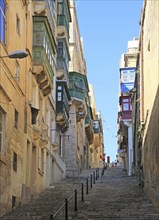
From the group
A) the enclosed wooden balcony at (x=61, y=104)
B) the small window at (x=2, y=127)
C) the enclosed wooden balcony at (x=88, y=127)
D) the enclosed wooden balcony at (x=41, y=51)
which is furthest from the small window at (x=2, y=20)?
the enclosed wooden balcony at (x=88, y=127)

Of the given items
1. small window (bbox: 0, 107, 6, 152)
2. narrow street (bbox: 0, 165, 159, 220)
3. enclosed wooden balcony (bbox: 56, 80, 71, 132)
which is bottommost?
narrow street (bbox: 0, 165, 159, 220)

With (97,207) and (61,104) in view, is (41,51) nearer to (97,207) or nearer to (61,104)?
(97,207)

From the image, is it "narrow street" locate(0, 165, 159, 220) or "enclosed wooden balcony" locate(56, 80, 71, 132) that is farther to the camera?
"enclosed wooden balcony" locate(56, 80, 71, 132)

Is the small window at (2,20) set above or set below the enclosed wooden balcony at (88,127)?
below

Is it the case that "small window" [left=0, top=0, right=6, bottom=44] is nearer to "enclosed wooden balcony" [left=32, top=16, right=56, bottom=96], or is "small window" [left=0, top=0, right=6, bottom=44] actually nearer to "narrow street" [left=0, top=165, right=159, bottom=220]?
"narrow street" [left=0, top=165, right=159, bottom=220]

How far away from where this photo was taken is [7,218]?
16422 mm

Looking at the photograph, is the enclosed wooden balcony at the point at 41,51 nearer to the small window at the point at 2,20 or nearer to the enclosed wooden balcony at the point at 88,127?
the small window at the point at 2,20

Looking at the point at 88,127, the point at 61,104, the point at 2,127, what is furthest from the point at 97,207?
the point at 88,127

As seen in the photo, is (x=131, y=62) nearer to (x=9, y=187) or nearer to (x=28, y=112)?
(x=28, y=112)

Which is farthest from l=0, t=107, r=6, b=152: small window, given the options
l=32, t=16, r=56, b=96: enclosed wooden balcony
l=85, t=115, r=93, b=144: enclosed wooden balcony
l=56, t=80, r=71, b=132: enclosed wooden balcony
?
l=85, t=115, r=93, b=144: enclosed wooden balcony

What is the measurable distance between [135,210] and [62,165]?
67.0 feet


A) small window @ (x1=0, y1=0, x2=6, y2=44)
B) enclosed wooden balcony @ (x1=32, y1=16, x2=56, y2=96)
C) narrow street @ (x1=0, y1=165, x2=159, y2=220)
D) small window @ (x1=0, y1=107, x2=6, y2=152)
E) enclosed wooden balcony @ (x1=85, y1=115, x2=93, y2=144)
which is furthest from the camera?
enclosed wooden balcony @ (x1=85, y1=115, x2=93, y2=144)

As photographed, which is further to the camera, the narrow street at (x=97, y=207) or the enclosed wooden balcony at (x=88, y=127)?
the enclosed wooden balcony at (x=88, y=127)

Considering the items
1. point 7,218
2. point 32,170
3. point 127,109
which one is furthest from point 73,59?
point 7,218
